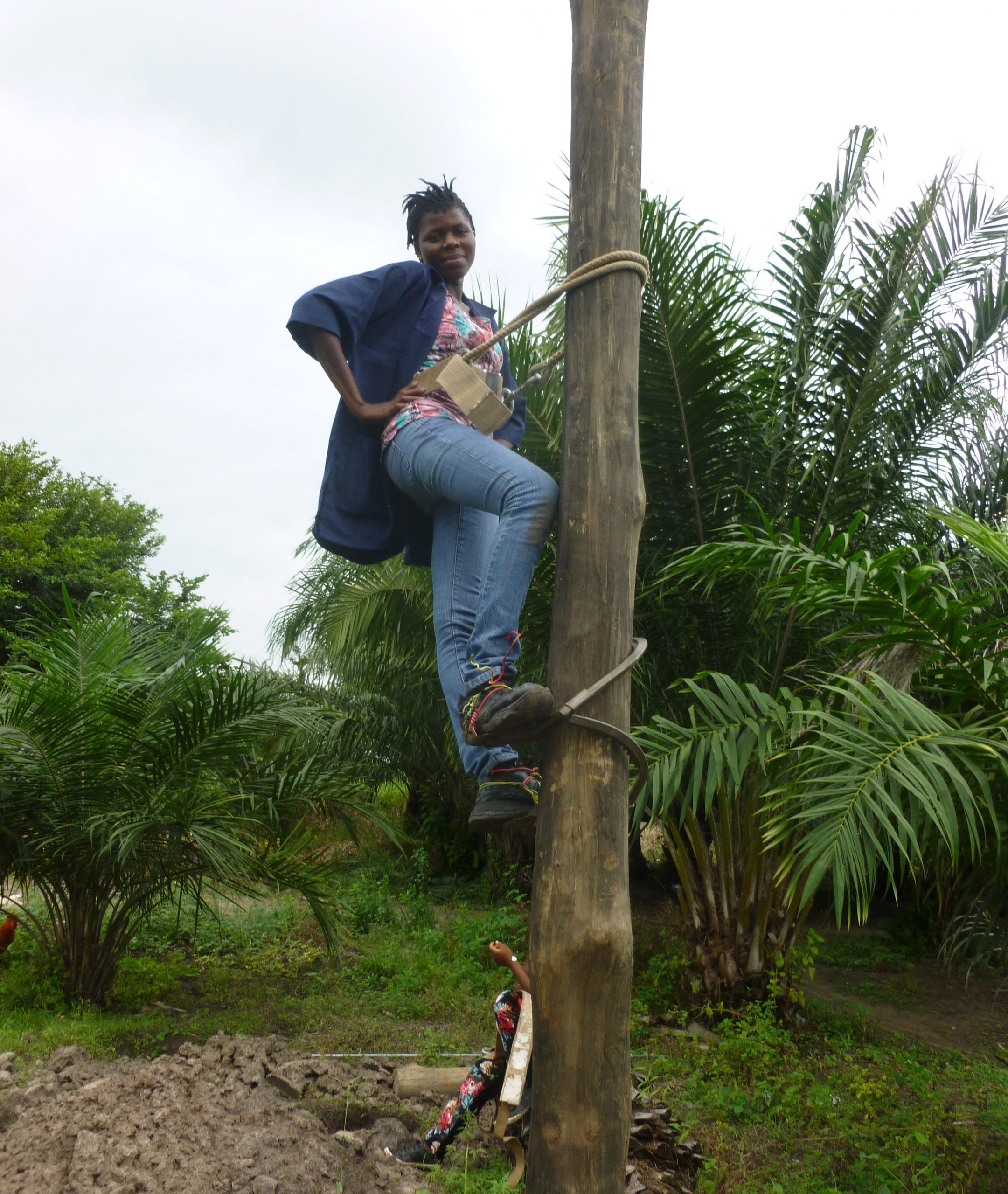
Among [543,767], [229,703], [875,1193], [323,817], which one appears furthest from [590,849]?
[323,817]

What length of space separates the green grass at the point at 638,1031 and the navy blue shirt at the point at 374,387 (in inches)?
96.3

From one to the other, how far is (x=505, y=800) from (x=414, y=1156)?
239cm

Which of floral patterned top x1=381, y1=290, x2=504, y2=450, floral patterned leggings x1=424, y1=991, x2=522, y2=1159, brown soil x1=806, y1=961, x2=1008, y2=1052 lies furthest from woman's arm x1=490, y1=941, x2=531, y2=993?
brown soil x1=806, y1=961, x2=1008, y2=1052

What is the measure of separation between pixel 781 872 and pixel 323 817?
3.92 m

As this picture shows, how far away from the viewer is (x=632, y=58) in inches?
96.5

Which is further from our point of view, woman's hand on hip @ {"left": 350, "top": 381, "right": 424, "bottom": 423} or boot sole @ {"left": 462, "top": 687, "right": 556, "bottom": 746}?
woman's hand on hip @ {"left": 350, "top": 381, "right": 424, "bottom": 423}

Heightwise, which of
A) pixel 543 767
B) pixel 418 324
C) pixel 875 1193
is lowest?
pixel 875 1193

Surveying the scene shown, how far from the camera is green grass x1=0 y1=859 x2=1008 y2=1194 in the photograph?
4.00m

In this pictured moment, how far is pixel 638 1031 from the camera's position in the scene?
18.8 feet

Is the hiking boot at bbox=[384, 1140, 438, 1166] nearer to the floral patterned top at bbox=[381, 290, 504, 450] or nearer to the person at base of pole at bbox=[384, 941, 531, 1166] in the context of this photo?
the person at base of pole at bbox=[384, 941, 531, 1166]

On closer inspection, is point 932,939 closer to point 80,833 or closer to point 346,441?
point 80,833

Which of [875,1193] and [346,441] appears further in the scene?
[875,1193]

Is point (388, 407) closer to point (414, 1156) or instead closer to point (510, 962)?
point (510, 962)

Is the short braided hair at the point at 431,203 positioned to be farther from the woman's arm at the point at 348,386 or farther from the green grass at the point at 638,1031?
the green grass at the point at 638,1031
